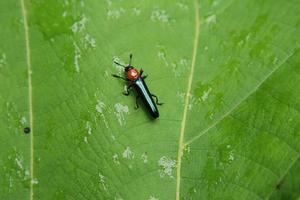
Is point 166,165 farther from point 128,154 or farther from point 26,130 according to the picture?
point 26,130

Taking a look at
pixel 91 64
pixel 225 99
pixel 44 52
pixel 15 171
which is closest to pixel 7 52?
pixel 44 52

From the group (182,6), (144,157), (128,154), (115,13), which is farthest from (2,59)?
(182,6)

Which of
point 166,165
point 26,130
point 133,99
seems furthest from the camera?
point 133,99

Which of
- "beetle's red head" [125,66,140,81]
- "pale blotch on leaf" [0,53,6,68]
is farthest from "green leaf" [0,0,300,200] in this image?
"beetle's red head" [125,66,140,81]

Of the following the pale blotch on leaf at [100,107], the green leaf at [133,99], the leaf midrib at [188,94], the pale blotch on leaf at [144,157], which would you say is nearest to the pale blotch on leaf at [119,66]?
the green leaf at [133,99]

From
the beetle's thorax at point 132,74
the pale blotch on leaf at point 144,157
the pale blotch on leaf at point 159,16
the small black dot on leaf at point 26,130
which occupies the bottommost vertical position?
the pale blotch on leaf at point 144,157

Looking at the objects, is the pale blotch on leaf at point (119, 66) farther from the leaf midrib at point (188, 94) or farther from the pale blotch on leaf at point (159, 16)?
the leaf midrib at point (188, 94)
